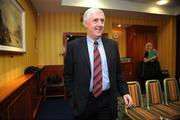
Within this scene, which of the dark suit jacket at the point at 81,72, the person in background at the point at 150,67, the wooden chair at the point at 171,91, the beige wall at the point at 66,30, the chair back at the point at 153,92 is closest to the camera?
the dark suit jacket at the point at 81,72

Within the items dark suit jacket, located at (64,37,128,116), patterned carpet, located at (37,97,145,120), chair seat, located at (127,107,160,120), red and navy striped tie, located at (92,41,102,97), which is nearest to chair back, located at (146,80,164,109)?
chair seat, located at (127,107,160,120)

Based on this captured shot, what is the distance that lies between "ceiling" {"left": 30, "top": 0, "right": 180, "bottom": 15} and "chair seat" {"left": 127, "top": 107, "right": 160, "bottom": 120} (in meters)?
2.92

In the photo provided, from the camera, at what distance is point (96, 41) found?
1454 millimetres

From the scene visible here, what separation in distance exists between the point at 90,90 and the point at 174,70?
16.9 feet

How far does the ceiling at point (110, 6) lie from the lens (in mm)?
4105

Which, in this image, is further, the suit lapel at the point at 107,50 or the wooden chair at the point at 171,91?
the wooden chair at the point at 171,91

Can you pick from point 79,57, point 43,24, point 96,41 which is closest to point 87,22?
point 96,41

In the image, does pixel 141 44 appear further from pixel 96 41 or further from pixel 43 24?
pixel 96 41

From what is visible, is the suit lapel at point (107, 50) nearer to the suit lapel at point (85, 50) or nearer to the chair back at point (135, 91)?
the suit lapel at point (85, 50)

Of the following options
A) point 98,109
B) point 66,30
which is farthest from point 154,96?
point 66,30

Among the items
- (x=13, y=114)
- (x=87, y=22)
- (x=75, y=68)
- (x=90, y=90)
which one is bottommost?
(x=13, y=114)

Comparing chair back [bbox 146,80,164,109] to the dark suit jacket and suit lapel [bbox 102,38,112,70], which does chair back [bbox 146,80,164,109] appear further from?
suit lapel [bbox 102,38,112,70]

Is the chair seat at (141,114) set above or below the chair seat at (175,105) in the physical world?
below

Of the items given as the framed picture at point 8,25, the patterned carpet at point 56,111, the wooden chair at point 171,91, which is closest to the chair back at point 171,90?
the wooden chair at point 171,91
